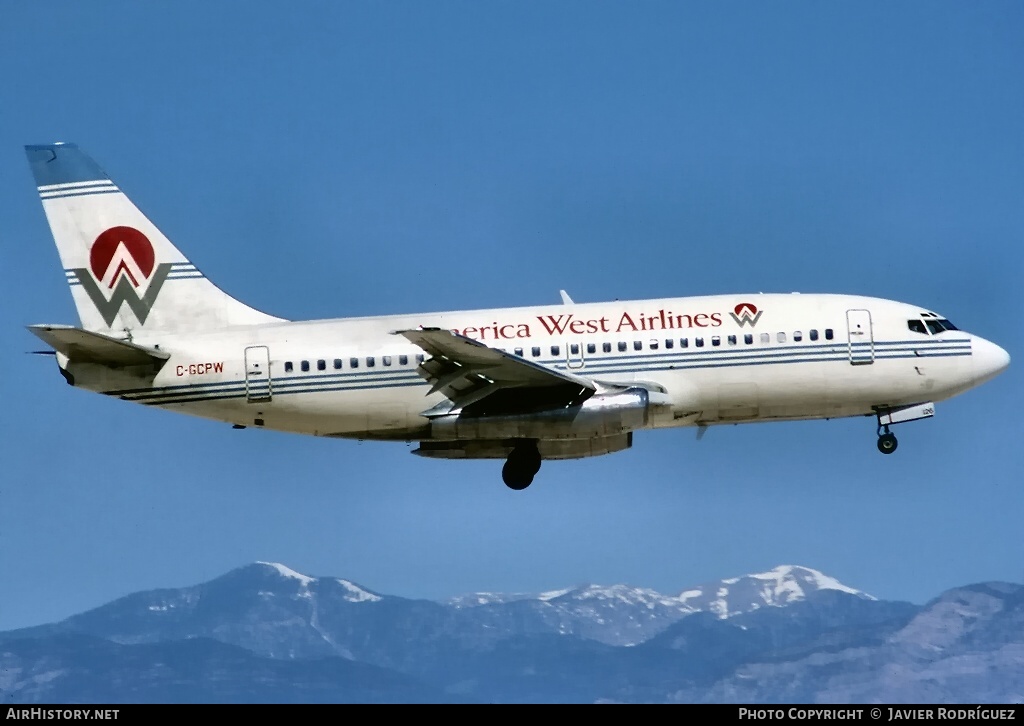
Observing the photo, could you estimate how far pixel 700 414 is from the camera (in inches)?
1754

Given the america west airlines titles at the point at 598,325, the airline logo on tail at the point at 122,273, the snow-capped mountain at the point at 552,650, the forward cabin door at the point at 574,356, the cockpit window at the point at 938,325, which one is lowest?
the snow-capped mountain at the point at 552,650

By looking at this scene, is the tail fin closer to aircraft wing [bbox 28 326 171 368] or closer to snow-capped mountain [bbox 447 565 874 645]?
aircraft wing [bbox 28 326 171 368]

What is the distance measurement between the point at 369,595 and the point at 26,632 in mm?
38485

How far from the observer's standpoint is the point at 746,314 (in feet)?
147

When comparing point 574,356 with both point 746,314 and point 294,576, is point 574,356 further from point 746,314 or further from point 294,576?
point 294,576

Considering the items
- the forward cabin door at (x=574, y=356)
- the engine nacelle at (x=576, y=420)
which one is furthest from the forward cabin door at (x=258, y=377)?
the forward cabin door at (x=574, y=356)

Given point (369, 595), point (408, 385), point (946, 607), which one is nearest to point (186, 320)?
point (408, 385)

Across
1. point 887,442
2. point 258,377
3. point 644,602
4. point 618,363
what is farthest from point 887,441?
point 644,602

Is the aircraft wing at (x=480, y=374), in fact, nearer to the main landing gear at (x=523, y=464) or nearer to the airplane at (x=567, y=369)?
the airplane at (x=567, y=369)

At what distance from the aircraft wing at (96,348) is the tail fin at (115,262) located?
2.14 m

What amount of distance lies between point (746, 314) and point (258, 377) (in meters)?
15.1

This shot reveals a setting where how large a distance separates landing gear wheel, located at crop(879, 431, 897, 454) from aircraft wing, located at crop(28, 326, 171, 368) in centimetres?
2248

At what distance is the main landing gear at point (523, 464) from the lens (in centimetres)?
4638
